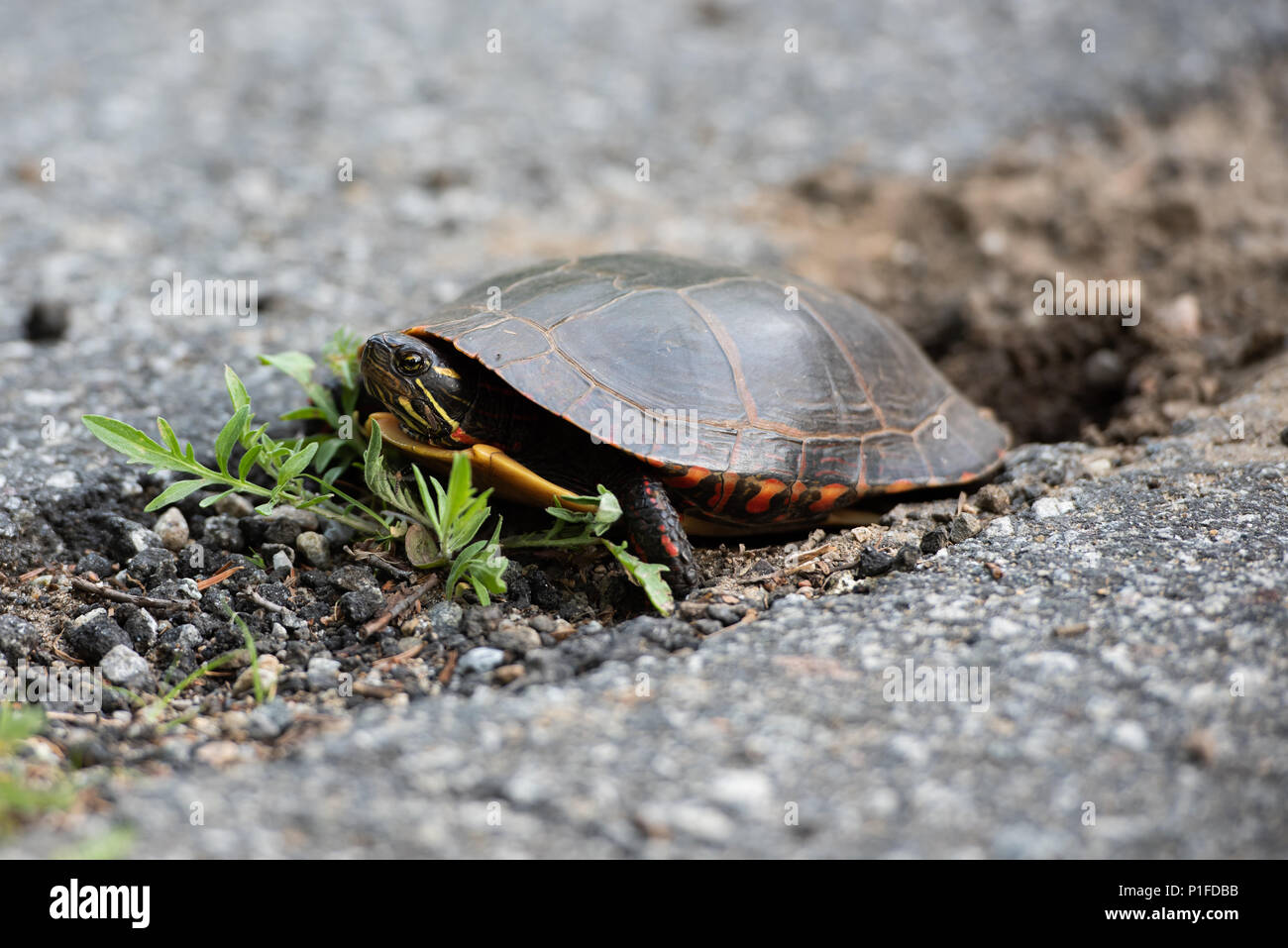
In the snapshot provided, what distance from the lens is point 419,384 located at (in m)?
3.35

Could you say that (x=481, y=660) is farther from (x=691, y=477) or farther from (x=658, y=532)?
(x=691, y=477)

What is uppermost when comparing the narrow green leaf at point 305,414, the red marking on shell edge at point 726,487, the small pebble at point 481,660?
the narrow green leaf at point 305,414

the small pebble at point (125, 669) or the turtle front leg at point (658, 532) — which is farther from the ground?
the turtle front leg at point (658, 532)

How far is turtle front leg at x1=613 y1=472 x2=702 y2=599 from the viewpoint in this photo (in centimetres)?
325

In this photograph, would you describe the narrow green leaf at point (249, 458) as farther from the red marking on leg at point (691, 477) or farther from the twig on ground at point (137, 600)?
the red marking on leg at point (691, 477)

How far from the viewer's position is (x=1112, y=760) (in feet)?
7.68

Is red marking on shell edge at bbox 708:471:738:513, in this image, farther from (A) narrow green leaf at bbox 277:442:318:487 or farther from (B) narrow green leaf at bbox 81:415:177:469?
(B) narrow green leaf at bbox 81:415:177:469

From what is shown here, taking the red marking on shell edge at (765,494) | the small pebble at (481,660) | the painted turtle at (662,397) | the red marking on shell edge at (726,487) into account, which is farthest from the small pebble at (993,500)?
the small pebble at (481,660)

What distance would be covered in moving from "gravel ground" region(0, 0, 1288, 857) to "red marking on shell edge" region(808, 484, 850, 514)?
0.49 m

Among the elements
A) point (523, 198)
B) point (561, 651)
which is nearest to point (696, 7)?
point (523, 198)

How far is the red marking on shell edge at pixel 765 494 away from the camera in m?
3.48

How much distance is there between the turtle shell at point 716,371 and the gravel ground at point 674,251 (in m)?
0.51
